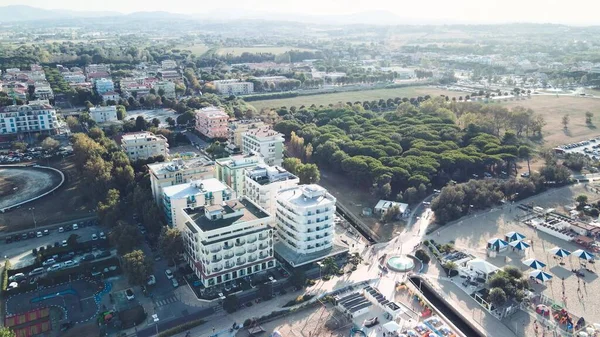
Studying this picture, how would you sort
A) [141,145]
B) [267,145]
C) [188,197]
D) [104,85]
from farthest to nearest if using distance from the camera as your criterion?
[104,85]
[141,145]
[267,145]
[188,197]

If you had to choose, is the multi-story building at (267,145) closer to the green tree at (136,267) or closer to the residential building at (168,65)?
the green tree at (136,267)

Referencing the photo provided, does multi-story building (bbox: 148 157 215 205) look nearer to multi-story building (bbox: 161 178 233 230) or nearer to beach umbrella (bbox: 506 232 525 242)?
multi-story building (bbox: 161 178 233 230)

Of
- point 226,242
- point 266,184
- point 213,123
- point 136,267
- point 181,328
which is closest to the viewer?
point 181,328

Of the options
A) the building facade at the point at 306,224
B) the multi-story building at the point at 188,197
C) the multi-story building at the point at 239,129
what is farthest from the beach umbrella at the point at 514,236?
the multi-story building at the point at 239,129

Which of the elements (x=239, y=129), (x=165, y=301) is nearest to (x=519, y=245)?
(x=165, y=301)

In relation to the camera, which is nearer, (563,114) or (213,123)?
(213,123)

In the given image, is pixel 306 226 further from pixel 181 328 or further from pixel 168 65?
pixel 168 65

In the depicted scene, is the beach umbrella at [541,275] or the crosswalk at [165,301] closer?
the crosswalk at [165,301]

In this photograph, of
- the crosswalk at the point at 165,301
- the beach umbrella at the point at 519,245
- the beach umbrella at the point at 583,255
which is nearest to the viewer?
the crosswalk at the point at 165,301

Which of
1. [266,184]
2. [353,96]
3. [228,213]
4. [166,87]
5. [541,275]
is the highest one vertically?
[228,213]
